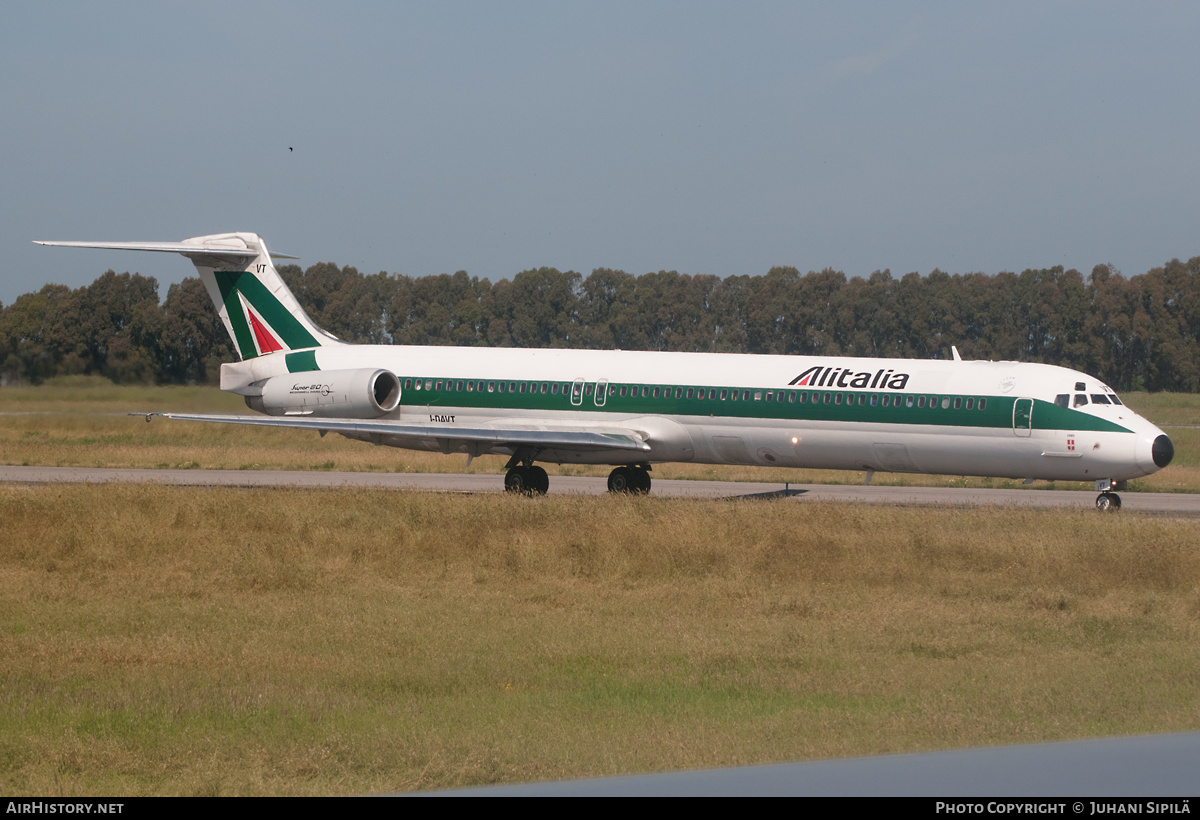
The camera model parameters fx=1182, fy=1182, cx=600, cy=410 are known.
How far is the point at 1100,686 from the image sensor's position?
9.55m

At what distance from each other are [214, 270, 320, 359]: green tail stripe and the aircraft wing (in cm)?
356

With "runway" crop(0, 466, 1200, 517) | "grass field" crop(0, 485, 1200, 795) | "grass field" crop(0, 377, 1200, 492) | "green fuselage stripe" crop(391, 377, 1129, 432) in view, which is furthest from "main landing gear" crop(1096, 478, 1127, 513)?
"grass field" crop(0, 377, 1200, 492)

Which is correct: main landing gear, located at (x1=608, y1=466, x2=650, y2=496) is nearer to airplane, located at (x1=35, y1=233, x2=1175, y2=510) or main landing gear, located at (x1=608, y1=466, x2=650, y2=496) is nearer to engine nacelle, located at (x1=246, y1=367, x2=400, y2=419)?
airplane, located at (x1=35, y1=233, x2=1175, y2=510)

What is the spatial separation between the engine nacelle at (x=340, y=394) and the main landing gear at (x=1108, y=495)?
14864mm

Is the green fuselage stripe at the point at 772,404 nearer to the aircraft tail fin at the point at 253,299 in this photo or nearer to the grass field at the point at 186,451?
the aircraft tail fin at the point at 253,299

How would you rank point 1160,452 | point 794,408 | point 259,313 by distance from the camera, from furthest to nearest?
point 259,313
point 794,408
point 1160,452

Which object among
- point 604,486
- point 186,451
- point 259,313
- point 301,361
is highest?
point 259,313

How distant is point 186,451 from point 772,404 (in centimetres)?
2366

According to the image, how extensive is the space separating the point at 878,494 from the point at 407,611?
692 inches

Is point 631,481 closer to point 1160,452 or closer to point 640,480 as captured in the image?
point 640,480

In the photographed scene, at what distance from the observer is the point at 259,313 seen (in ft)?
95.0

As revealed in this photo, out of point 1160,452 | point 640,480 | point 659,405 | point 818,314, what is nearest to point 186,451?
point 640,480
